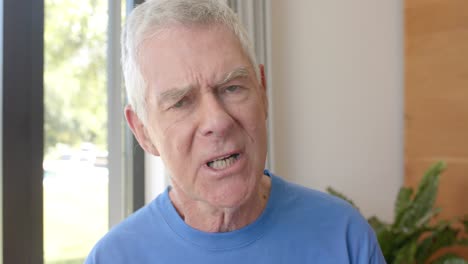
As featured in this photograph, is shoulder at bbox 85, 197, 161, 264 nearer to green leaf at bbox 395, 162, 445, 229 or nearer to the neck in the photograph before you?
the neck

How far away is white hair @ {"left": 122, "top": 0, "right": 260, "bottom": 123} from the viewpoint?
882mm

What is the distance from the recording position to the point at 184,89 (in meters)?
0.85

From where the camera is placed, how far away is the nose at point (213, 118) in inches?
33.3

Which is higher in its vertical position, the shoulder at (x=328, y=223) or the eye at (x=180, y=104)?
the eye at (x=180, y=104)

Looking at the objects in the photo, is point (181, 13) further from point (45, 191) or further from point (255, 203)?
point (45, 191)

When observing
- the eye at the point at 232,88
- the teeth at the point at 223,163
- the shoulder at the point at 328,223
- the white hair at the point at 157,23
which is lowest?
the shoulder at the point at 328,223

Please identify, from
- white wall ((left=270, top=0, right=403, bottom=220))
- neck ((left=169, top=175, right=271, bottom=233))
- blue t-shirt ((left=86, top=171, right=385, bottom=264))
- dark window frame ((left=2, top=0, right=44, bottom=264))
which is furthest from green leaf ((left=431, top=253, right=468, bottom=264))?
dark window frame ((left=2, top=0, right=44, bottom=264))

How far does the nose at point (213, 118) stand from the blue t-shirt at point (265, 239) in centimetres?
24

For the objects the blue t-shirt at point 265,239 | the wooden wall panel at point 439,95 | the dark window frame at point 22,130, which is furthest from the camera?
the wooden wall panel at point 439,95

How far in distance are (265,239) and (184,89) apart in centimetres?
37

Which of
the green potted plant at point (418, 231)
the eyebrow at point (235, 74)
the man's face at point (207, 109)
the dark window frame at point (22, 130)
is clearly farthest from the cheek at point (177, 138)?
the green potted plant at point (418, 231)

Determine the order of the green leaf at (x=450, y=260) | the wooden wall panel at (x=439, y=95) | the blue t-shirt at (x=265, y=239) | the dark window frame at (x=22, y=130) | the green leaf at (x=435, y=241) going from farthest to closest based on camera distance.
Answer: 1. the wooden wall panel at (x=439, y=95)
2. the green leaf at (x=435, y=241)
3. the green leaf at (x=450, y=260)
4. the dark window frame at (x=22, y=130)
5. the blue t-shirt at (x=265, y=239)

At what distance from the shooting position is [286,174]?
2826mm

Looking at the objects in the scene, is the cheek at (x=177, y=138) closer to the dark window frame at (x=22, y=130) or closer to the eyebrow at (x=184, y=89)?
the eyebrow at (x=184, y=89)
